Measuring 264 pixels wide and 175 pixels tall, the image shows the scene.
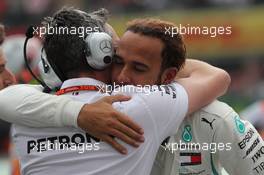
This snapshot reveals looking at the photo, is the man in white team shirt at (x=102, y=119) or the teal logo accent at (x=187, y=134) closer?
the man in white team shirt at (x=102, y=119)

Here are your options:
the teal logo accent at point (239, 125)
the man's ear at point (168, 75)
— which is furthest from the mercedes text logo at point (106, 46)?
the teal logo accent at point (239, 125)

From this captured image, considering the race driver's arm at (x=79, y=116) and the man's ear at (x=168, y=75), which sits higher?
the man's ear at (x=168, y=75)

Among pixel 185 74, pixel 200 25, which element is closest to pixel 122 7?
pixel 200 25

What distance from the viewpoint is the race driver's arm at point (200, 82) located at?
9.14ft

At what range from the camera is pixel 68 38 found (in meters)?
2.61

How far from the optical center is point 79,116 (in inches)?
102

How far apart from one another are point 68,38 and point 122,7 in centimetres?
1218

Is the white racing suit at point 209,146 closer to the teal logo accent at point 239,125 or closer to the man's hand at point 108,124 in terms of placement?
the teal logo accent at point 239,125

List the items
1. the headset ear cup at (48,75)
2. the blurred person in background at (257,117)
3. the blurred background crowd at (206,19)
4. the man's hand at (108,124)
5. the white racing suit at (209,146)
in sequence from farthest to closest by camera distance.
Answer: the blurred background crowd at (206,19) < the blurred person in background at (257,117) < the white racing suit at (209,146) < the headset ear cup at (48,75) < the man's hand at (108,124)

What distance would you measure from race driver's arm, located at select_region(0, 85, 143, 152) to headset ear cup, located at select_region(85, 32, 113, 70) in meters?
0.12

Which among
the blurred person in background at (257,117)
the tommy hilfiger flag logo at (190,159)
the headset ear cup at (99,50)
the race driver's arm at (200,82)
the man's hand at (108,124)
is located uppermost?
the headset ear cup at (99,50)

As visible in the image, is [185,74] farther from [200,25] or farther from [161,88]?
[200,25]

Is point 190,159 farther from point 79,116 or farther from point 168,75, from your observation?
point 79,116

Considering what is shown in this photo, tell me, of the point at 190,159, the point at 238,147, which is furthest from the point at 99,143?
the point at 238,147
